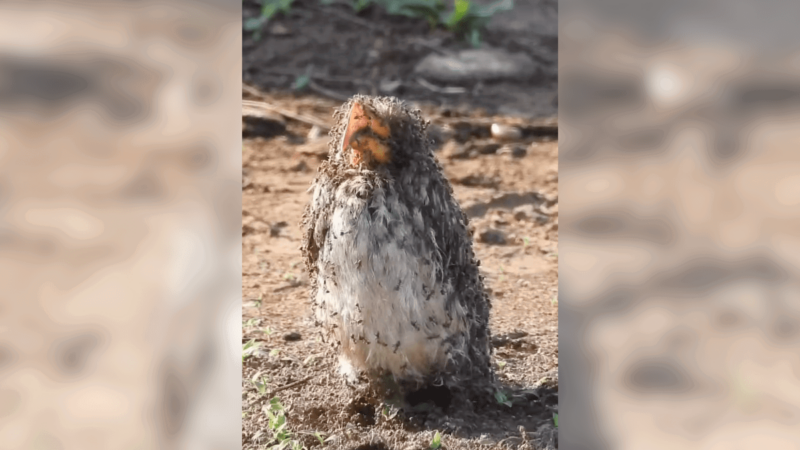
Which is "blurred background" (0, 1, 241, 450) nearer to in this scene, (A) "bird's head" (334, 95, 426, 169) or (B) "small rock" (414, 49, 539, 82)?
(A) "bird's head" (334, 95, 426, 169)

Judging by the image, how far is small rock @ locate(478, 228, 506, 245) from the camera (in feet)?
17.3

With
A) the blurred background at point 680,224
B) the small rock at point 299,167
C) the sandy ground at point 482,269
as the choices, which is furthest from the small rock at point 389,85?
the blurred background at point 680,224

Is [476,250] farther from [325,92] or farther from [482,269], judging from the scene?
[325,92]

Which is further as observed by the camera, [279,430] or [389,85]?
[389,85]

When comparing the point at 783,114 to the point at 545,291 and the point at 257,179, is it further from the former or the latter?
the point at 257,179

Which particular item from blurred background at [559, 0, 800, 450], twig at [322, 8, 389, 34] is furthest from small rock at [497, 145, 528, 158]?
blurred background at [559, 0, 800, 450]

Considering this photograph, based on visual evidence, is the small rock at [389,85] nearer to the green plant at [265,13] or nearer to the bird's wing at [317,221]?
the green plant at [265,13]

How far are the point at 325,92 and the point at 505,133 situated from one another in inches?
67.4

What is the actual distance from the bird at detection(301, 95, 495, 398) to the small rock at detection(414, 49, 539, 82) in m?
4.49

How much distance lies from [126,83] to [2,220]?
26cm

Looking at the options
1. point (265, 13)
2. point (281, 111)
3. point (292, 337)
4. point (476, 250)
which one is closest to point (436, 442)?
point (292, 337)

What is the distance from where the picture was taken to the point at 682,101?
1.21m

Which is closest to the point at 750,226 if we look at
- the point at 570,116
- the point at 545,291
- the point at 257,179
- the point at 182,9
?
the point at 570,116

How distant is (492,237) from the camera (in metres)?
5.32
